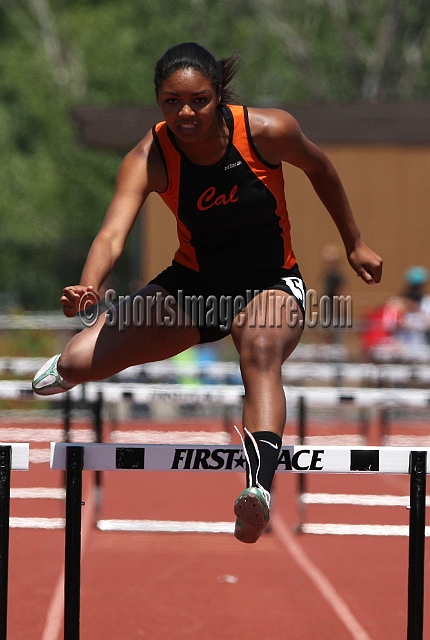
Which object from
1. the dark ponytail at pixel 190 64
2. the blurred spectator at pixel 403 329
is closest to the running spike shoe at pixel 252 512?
the dark ponytail at pixel 190 64

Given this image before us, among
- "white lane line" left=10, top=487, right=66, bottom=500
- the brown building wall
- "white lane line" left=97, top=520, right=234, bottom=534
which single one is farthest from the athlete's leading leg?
the brown building wall

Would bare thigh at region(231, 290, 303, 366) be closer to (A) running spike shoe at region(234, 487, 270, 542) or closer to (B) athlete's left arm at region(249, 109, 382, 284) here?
(B) athlete's left arm at region(249, 109, 382, 284)

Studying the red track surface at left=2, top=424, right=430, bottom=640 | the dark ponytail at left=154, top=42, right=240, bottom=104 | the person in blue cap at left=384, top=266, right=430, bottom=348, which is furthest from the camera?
the person in blue cap at left=384, top=266, right=430, bottom=348

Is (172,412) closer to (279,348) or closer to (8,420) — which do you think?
(8,420)

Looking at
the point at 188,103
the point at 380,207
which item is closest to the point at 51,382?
the point at 188,103

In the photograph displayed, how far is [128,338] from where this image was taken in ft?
12.8

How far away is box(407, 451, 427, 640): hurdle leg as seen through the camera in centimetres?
363

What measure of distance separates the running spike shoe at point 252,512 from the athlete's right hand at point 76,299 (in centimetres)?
81

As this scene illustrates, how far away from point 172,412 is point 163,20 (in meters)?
21.9

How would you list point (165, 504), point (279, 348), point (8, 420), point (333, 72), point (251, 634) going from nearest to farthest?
point (279, 348), point (251, 634), point (165, 504), point (8, 420), point (333, 72)

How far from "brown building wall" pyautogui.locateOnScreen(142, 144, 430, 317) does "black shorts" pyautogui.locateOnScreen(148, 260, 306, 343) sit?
35.4 feet

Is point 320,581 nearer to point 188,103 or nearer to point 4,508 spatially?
point 4,508

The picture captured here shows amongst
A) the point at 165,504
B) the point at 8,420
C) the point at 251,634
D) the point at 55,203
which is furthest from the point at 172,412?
the point at 55,203

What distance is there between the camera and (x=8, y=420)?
38.6 ft
